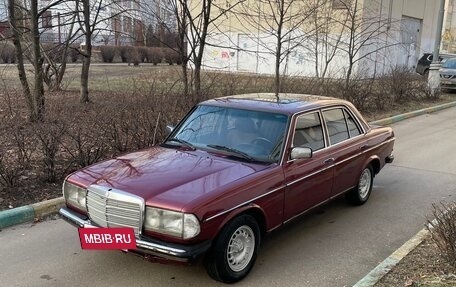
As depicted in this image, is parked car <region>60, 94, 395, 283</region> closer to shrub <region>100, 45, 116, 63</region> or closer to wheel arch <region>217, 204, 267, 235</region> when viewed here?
wheel arch <region>217, 204, 267, 235</region>

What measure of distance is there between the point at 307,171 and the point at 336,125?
1.08 meters

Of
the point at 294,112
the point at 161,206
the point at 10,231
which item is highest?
the point at 294,112

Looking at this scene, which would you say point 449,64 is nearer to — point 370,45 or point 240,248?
point 370,45

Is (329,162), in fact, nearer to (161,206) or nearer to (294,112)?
(294,112)

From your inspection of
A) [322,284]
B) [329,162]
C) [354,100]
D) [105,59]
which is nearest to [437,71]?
[354,100]

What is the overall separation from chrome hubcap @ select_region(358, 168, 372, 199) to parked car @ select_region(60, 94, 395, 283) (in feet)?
0.66

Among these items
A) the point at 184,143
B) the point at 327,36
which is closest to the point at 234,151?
the point at 184,143

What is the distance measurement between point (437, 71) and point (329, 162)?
15025 mm

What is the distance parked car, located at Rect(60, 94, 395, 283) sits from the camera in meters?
3.61

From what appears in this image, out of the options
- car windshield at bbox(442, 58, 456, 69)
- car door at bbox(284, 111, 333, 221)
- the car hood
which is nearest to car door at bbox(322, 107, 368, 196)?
car door at bbox(284, 111, 333, 221)

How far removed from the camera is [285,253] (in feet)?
15.3

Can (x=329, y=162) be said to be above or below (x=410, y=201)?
above

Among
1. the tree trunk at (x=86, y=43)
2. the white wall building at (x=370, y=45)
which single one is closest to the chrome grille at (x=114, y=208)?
the tree trunk at (x=86, y=43)

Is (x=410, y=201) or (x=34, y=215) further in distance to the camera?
(x=410, y=201)
